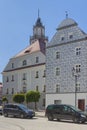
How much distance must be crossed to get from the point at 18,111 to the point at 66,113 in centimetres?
818

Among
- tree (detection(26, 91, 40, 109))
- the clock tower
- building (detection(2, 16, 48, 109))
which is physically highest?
the clock tower

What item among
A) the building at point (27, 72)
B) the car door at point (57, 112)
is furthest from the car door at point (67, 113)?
the building at point (27, 72)

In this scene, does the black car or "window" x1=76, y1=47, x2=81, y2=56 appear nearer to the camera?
the black car

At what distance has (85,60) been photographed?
54.8m

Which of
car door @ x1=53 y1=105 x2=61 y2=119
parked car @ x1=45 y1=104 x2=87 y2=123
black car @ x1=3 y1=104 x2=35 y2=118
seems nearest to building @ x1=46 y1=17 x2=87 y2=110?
black car @ x1=3 y1=104 x2=35 y2=118

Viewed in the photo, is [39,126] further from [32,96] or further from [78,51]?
[32,96]

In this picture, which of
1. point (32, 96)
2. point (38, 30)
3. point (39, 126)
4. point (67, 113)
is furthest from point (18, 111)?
point (38, 30)

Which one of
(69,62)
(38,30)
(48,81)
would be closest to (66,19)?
(69,62)

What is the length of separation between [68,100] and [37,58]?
18.4 m

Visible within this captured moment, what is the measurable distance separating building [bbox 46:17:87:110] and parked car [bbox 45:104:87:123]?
1654cm

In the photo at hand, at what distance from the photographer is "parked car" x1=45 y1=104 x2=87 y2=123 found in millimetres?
32562

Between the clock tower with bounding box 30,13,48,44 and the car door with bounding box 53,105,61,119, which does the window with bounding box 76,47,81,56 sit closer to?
the car door with bounding box 53,105,61,119

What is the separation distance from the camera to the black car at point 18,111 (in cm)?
→ 3931

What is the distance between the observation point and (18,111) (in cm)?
4034
